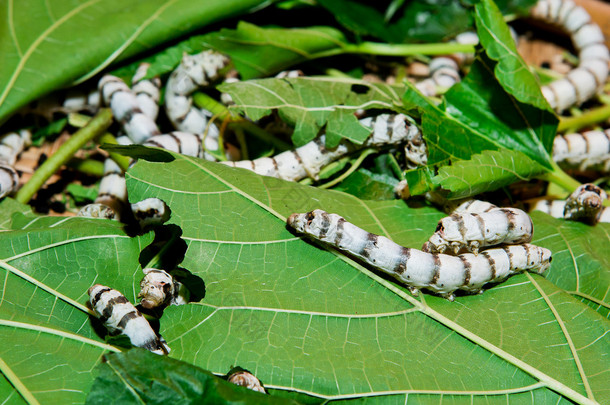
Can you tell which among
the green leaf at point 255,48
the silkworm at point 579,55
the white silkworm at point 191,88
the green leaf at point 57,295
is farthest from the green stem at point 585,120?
A: the green leaf at point 57,295

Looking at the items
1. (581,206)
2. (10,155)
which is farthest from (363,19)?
(10,155)

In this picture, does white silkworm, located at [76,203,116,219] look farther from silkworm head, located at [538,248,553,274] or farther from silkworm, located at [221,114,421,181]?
silkworm head, located at [538,248,553,274]

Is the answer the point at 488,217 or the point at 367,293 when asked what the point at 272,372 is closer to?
the point at 367,293

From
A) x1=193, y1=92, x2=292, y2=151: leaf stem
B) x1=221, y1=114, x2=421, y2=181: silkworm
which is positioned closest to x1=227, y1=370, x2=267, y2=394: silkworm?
x1=221, y1=114, x2=421, y2=181: silkworm

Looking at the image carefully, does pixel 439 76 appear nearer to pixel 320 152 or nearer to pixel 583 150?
pixel 583 150

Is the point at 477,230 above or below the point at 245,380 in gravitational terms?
above

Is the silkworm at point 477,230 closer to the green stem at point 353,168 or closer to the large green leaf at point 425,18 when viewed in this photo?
the green stem at point 353,168

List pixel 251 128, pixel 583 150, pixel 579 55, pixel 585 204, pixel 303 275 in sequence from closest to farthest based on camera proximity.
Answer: pixel 303 275, pixel 585 204, pixel 251 128, pixel 583 150, pixel 579 55
